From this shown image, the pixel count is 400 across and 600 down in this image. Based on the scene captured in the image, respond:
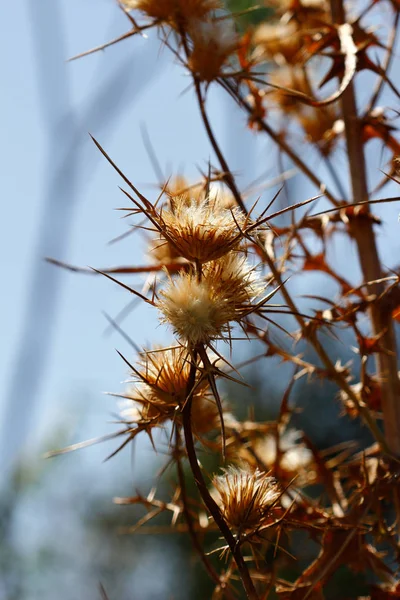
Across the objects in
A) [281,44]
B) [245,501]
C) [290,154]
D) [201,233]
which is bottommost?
[245,501]

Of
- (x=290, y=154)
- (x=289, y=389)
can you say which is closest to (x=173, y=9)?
(x=290, y=154)

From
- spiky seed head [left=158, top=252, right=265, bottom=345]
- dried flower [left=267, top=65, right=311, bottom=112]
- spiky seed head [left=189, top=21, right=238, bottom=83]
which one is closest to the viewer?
spiky seed head [left=158, top=252, right=265, bottom=345]

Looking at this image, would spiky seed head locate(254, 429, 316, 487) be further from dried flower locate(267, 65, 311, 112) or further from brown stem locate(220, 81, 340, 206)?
dried flower locate(267, 65, 311, 112)

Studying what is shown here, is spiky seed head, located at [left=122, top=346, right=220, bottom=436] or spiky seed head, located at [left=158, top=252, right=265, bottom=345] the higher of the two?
spiky seed head, located at [left=158, top=252, right=265, bottom=345]

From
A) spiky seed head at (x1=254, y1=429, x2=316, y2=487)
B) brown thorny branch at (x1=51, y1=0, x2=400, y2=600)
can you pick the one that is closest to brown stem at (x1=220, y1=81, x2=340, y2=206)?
brown thorny branch at (x1=51, y1=0, x2=400, y2=600)

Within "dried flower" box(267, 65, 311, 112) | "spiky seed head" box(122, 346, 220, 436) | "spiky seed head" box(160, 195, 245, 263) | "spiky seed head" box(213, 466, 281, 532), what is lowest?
"spiky seed head" box(213, 466, 281, 532)

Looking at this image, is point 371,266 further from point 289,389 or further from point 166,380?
point 166,380

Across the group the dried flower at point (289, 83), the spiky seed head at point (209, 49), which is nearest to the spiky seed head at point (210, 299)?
the spiky seed head at point (209, 49)

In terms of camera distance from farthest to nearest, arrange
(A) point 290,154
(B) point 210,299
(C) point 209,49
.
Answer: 1. (A) point 290,154
2. (C) point 209,49
3. (B) point 210,299
